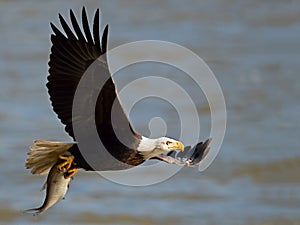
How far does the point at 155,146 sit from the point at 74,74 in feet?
2.15

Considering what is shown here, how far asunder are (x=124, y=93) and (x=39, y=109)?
3.36 ft

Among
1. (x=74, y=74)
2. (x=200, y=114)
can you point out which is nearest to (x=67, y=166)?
(x=74, y=74)

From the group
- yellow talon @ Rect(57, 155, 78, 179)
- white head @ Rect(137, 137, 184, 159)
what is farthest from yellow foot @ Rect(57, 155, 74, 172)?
white head @ Rect(137, 137, 184, 159)

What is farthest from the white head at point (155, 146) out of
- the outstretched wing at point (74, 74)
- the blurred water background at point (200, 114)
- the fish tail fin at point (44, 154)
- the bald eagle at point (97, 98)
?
the blurred water background at point (200, 114)

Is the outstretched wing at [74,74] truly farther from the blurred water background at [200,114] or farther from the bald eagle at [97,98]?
the blurred water background at [200,114]

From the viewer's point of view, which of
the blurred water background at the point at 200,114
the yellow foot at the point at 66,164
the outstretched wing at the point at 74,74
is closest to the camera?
the outstretched wing at the point at 74,74

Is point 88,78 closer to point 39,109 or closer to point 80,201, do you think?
point 80,201

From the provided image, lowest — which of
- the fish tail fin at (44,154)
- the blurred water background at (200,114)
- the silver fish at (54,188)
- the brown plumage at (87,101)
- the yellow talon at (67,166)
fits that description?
the silver fish at (54,188)

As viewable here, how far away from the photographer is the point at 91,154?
7.86 meters

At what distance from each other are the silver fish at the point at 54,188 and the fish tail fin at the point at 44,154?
70mm

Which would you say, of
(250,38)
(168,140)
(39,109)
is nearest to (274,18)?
(250,38)

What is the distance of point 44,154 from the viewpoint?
8.14m

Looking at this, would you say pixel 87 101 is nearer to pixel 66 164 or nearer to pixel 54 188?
pixel 66 164

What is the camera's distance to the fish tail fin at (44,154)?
804 centimetres
